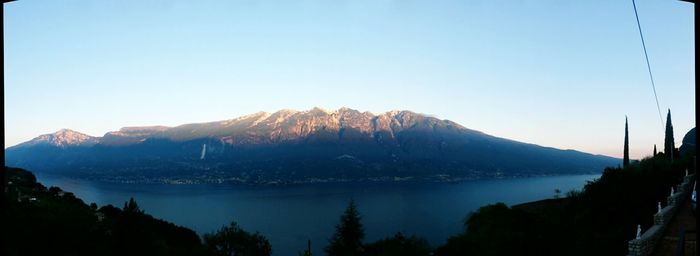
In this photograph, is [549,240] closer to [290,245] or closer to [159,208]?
[290,245]

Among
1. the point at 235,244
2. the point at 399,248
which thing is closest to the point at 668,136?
the point at 399,248

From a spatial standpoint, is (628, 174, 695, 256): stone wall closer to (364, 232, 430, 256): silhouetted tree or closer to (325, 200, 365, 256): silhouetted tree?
(364, 232, 430, 256): silhouetted tree

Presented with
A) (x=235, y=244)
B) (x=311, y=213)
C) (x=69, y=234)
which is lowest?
(x=311, y=213)

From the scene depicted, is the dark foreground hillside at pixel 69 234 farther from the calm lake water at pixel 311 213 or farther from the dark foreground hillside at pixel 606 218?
the calm lake water at pixel 311 213

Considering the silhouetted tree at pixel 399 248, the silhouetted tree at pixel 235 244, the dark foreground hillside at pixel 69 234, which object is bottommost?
the silhouetted tree at pixel 235 244

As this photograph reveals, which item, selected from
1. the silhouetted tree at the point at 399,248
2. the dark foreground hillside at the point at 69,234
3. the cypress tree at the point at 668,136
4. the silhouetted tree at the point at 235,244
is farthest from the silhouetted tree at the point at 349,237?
the cypress tree at the point at 668,136

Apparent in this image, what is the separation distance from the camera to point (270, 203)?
131875mm

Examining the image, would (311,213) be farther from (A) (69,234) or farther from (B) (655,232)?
(B) (655,232)

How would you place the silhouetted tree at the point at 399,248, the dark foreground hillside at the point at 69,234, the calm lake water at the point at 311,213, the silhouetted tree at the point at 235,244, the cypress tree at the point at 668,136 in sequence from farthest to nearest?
the calm lake water at the point at 311,213 → the silhouetted tree at the point at 235,244 → the cypress tree at the point at 668,136 → the silhouetted tree at the point at 399,248 → the dark foreground hillside at the point at 69,234

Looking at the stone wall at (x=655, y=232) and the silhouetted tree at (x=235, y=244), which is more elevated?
the stone wall at (x=655, y=232)

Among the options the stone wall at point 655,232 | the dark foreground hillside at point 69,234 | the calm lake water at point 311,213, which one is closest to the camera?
the stone wall at point 655,232

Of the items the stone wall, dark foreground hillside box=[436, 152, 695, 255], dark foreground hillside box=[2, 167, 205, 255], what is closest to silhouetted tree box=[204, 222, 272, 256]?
dark foreground hillside box=[2, 167, 205, 255]

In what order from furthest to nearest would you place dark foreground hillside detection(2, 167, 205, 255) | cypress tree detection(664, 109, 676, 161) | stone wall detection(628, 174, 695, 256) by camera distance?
1. cypress tree detection(664, 109, 676, 161)
2. dark foreground hillside detection(2, 167, 205, 255)
3. stone wall detection(628, 174, 695, 256)

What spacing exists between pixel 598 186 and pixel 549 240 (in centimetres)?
727
